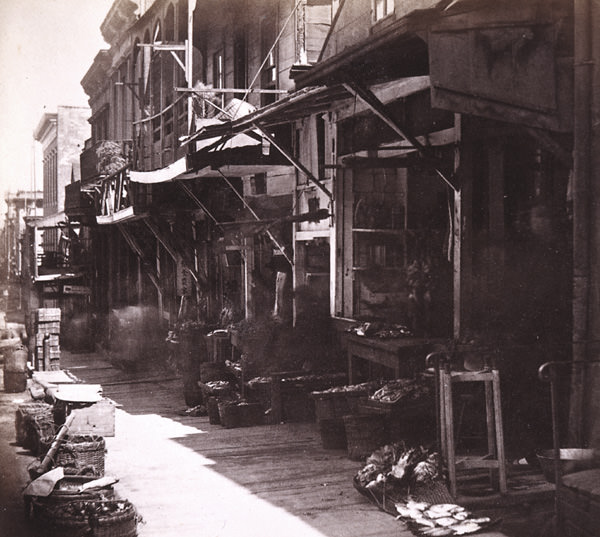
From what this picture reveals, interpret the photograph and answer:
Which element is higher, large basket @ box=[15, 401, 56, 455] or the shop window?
the shop window

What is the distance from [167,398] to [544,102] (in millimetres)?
10182

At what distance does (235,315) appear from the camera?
16359 mm

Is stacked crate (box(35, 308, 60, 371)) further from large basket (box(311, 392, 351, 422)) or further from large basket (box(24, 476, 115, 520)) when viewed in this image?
large basket (box(24, 476, 115, 520))

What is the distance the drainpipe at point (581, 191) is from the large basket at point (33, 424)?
23.0 ft

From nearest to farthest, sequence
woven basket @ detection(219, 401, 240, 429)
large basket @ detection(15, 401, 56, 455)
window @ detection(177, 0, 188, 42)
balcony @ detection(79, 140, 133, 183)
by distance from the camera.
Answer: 1. large basket @ detection(15, 401, 56, 455)
2. woven basket @ detection(219, 401, 240, 429)
3. window @ detection(177, 0, 188, 42)
4. balcony @ detection(79, 140, 133, 183)

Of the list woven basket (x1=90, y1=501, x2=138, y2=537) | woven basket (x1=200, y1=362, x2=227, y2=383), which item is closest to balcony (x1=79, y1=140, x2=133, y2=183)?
woven basket (x1=200, y1=362, x2=227, y2=383)

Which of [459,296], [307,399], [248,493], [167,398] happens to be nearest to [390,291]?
[307,399]

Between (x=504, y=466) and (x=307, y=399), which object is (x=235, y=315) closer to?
(x=307, y=399)

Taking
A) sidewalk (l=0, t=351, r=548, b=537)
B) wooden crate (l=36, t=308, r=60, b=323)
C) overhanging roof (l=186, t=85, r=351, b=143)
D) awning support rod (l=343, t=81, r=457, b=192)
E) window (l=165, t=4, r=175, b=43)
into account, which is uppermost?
window (l=165, t=4, r=175, b=43)

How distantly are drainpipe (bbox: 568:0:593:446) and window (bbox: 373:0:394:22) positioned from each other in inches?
165

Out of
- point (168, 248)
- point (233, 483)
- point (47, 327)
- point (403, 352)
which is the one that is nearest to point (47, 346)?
point (47, 327)

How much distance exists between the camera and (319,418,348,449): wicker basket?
400 inches

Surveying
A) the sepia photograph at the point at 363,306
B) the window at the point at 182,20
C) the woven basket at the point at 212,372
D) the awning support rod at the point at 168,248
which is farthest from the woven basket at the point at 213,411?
the window at the point at 182,20

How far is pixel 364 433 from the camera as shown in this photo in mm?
9406
